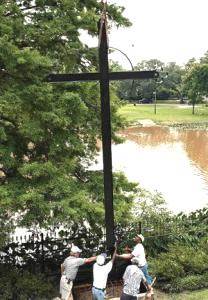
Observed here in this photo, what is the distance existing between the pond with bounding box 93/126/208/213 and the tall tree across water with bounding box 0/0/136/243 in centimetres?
1009

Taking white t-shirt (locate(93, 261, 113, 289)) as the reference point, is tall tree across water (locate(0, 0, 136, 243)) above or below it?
above

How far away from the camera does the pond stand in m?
28.6

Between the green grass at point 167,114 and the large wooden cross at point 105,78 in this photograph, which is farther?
the green grass at point 167,114

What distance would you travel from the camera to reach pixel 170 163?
4097 centimetres

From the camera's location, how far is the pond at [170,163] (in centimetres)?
2859

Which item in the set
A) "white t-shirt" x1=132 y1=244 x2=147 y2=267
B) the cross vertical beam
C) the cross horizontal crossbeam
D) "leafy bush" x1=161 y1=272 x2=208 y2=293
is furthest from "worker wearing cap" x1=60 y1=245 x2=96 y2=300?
"leafy bush" x1=161 y1=272 x2=208 y2=293

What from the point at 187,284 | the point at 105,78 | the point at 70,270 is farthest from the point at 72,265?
the point at 187,284

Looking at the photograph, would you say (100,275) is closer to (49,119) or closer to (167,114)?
(49,119)

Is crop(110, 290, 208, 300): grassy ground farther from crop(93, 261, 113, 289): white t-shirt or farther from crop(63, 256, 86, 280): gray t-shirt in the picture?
crop(93, 261, 113, 289): white t-shirt

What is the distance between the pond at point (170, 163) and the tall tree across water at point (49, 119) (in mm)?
10086

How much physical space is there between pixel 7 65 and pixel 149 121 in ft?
219

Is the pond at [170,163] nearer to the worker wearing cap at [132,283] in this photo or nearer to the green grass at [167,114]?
the green grass at [167,114]

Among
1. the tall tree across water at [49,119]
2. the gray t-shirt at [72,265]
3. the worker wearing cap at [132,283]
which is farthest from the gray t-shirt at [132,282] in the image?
the tall tree across water at [49,119]

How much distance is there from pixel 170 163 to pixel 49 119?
3118 centimetres
